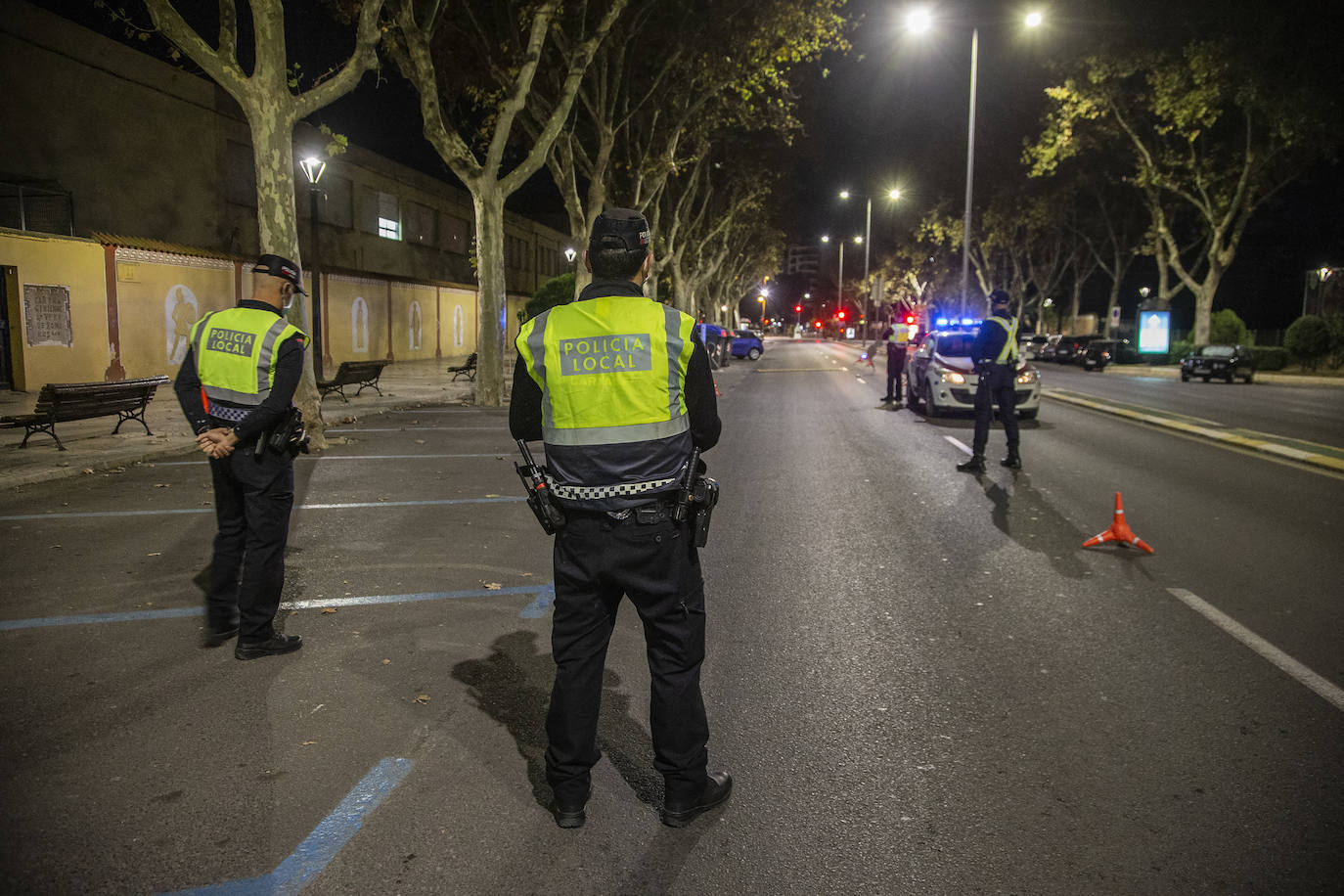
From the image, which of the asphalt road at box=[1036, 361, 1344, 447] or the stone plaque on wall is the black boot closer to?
the asphalt road at box=[1036, 361, 1344, 447]

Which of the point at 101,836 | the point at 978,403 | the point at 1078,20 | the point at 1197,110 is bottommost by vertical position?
the point at 101,836

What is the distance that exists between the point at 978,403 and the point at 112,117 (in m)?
21.4

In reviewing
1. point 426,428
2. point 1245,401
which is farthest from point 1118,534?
point 1245,401

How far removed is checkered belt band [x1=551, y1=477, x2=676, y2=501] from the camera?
3.13m

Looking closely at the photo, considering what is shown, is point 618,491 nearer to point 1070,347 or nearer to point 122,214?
point 122,214

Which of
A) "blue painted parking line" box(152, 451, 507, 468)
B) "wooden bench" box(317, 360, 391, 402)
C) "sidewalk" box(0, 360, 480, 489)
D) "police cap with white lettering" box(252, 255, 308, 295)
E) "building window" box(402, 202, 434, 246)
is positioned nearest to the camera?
"police cap with white lettering" box(252, 255, 308, 295)

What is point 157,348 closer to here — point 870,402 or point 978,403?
point 870,402

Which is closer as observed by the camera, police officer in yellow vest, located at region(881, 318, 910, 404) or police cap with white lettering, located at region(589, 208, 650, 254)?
police cap with white lettering, located at region(589, 208, 650, 254)

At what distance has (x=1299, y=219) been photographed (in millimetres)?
46969

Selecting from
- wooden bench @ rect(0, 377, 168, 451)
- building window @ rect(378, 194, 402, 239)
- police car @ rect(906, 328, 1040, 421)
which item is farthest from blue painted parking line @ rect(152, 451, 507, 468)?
building window @ rect(378, 194, 402, 239)

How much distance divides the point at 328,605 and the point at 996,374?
7890 millimetres

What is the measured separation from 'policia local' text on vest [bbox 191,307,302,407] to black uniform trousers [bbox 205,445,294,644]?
11.7 inches

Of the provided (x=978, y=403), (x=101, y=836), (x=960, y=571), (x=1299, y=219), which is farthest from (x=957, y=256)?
(x=101, y=836)

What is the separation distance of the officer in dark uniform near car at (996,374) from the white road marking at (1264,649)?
4.91 meters
